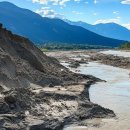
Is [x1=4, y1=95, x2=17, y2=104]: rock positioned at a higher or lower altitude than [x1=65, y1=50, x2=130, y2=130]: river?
higher

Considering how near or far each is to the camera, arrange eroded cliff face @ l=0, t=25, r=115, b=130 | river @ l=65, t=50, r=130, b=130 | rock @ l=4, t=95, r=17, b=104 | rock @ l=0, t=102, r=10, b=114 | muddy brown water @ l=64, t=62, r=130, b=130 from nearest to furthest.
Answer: eroded cliff face @ l=0, t=25, r=115, b=130
rock @ l=0, t=102, r=10, b=114
rock @ l=4, t=95, r=17, b=104
muddy brown water @ l=64, t=62, r=130, b=130
river @ l=65, t=50, r=130, b=130

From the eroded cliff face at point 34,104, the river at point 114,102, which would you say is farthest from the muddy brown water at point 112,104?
the eroded cliff face at point 34,104

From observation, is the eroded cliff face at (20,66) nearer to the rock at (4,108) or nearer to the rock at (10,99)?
the rock at (10,99)

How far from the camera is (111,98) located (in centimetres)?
3841

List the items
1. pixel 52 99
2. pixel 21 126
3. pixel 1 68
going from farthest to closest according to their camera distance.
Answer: pixel 1 68, pixel 52 99, pixel 21 126

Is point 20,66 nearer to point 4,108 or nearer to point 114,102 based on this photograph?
point 114,102

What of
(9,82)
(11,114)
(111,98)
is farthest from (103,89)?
(11,114)

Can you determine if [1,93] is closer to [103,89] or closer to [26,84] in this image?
[26,84]

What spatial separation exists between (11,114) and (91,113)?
7.32 m

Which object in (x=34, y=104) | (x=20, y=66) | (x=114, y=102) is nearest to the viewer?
(x=34, y=104)

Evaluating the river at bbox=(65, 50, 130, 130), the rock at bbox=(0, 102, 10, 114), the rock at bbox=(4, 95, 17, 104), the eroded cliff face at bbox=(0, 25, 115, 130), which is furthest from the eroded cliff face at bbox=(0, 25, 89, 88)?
the rock at bbox=(0, 102, 10, 114)

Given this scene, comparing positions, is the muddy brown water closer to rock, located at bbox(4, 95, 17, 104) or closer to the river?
the river

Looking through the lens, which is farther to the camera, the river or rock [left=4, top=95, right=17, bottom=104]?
the river

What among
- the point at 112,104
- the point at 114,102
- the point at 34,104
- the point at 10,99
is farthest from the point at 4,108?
the point at 114,102
